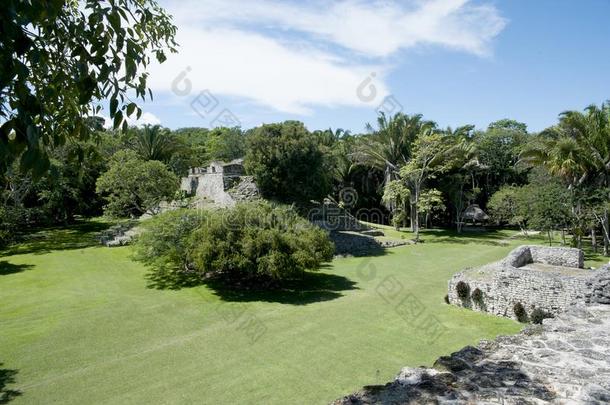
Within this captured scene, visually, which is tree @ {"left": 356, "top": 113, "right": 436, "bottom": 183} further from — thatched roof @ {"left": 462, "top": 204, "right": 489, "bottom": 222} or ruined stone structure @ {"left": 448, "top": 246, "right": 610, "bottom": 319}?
ruined stone structure @ {"left": 448, "top": 246, "right": 610, "bottom": 319}

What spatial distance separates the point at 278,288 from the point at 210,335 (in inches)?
204

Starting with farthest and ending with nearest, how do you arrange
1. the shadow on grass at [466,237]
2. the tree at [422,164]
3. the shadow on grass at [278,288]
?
the tree at [422,164] → the shadow on grass at [466,237] → the shadow on grass at [278,288]

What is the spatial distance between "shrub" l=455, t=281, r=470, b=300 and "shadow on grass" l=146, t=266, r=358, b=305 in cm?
422

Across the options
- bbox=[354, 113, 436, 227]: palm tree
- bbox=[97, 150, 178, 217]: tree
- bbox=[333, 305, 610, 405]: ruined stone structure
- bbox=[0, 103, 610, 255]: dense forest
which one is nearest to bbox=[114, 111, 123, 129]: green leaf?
bbox=[333, 305, 610, 405]: ruined stone structure

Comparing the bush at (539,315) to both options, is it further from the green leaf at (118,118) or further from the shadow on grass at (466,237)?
the shadow on grass at (466,237)

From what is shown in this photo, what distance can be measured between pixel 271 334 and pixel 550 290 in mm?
8738

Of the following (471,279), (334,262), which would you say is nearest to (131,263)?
(334,262)

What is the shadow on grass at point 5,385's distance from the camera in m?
8.03

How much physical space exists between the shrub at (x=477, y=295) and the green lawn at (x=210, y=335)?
0.58 metres

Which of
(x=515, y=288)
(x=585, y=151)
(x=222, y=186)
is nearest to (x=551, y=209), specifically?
(x=585, y=151)

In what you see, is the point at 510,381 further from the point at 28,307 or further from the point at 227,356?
the point at 28,307

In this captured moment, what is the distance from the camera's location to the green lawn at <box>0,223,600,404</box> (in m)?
8.53

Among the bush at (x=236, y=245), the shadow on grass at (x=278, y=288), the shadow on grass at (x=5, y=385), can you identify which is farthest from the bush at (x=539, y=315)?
the shadow on grass at (x=5, y=385)

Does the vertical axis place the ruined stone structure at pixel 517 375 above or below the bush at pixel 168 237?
below
